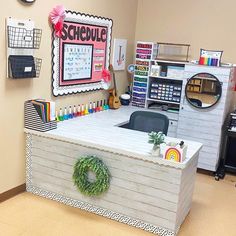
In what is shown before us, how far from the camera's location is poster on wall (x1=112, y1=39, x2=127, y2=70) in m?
4.53

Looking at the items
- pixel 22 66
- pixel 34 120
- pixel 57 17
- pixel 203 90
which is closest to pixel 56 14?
pixel 57 17

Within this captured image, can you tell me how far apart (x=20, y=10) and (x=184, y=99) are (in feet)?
7.21

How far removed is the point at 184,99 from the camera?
4176 mm

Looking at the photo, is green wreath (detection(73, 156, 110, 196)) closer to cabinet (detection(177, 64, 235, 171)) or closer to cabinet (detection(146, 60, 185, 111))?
cabinet (detection(177, 64, 235, 171))

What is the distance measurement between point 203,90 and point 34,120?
2.08 m

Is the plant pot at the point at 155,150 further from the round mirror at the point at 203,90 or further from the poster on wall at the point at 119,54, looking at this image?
the poster on wall at the point at 119,54

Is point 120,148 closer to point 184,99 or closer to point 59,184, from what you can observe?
point 59,184

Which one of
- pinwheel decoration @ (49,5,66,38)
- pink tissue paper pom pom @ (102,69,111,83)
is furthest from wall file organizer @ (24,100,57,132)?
pink tissue paper pom pom @ (102,69,111,83)

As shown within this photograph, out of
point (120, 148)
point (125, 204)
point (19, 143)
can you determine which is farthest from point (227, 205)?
point (19, 143)

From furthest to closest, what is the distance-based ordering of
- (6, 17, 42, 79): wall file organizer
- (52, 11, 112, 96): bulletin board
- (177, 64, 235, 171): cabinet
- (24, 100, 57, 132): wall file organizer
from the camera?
(177, 64, 235, 171): cabinet < (52, 11, 112, 96): bulletin board < (24, 100, 57, 132): wall file organizer < (6, 17, 42, 79): wall file organizer

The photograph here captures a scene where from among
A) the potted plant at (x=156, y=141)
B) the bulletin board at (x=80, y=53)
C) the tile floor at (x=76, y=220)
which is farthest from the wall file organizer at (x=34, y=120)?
the potted plant at (x=156, y=141)

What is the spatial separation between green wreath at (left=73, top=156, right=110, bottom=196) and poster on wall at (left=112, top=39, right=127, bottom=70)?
196cm

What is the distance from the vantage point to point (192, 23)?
4.59 m

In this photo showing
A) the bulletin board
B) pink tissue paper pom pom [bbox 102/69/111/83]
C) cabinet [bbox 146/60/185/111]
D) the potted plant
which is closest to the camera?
the potted plant
